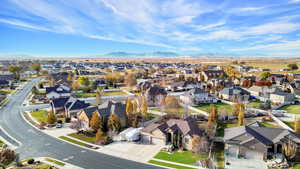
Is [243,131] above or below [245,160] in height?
above

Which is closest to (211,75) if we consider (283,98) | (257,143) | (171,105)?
(283,98)

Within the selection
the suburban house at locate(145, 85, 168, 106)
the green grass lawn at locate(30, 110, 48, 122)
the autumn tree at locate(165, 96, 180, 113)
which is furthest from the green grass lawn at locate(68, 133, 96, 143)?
the suburban house at locate(145, 85, 168, 106)

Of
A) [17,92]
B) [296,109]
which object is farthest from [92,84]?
[296,109]

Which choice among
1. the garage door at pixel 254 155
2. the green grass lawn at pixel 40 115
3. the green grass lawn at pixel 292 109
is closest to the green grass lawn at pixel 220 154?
the garage door at pixel 254 155

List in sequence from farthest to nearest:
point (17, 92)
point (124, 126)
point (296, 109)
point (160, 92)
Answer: point (17, 92)
point (160, 92)
point (296, 109)
point (124, 126)

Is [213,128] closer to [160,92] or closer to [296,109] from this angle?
[160,92]

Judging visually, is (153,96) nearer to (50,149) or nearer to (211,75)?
(50,149)

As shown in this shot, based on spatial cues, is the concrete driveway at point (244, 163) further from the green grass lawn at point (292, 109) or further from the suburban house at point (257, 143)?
the green grass lawn at point (292, 109)
